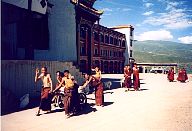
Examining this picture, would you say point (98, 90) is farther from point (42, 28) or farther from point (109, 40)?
point (109, 40)

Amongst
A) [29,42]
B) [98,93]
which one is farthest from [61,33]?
[98,93]

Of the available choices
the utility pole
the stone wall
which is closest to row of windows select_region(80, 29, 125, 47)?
the utility pole

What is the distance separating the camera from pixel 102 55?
171 feet

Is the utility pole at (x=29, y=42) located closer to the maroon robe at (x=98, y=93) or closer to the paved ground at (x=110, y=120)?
the maroon robe at (x=98, y=93)

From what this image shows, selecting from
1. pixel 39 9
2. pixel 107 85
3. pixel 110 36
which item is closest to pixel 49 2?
pixel 39 9

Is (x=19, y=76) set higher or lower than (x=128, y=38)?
lower

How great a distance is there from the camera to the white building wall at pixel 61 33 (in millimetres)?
17891

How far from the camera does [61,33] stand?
19078 mm

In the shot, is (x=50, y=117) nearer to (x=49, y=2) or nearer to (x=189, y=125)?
(x=189, y=125)

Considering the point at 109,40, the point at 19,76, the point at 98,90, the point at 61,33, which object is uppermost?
the point at 109,40

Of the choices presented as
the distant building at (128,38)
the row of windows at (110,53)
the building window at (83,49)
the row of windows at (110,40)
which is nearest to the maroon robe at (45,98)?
the building window at (83,49)

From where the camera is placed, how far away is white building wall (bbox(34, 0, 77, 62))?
17.9m

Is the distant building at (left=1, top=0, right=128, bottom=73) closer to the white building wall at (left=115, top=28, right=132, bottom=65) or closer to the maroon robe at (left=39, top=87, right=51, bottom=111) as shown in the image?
the maroon robe at (left=39, top=87, right=51, bottom=111)

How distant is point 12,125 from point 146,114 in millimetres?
5123
